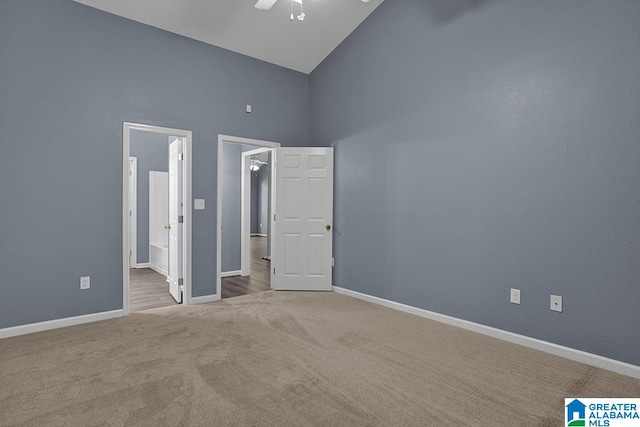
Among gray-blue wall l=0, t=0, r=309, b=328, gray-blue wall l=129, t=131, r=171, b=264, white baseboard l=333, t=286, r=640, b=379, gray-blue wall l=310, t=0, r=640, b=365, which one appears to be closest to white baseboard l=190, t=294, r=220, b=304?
gray-blue wall l=0, t=0, r=309, b=328

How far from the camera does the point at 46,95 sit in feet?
11.5

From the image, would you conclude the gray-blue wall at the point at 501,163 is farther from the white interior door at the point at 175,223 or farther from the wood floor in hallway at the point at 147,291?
the wood floor in hallway at the point at 147,291

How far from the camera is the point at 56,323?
3559 millimetres

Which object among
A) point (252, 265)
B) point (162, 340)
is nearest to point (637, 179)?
point (162, 340)

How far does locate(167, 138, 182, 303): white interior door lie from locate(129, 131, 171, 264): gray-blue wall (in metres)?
2.60

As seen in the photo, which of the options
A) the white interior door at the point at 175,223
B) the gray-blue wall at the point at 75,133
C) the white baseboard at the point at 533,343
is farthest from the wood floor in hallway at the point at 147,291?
the white baseboard at the point at 533,343

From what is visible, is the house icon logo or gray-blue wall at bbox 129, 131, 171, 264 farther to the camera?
gray-blue wall at bbox 129, 131, 171, 264

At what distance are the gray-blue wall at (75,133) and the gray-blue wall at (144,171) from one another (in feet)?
10.6

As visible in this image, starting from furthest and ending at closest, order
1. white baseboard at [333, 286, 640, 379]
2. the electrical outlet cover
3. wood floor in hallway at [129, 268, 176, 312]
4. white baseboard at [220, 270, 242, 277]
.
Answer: white baseboard at [220, 270, 242, 277] < wood floor in hallway at [129, 268, 176, 312] < the electrical outlet cover < white baseboard at [333, 286, 640, 379]

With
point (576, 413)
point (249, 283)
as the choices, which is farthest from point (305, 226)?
point (576, 413)

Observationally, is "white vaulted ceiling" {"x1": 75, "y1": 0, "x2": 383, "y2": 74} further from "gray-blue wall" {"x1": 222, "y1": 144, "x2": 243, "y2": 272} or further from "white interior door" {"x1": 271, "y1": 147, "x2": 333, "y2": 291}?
"gray-blue wall" {"x1": 222, "y1": 144, "x2": 243, "y2": 272}

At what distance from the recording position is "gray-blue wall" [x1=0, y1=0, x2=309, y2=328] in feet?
11.0

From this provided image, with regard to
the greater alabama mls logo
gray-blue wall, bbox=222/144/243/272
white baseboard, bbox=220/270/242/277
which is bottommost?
the greater alabama mls logo

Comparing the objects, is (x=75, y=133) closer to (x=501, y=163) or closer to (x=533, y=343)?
(x=501, y=163)
